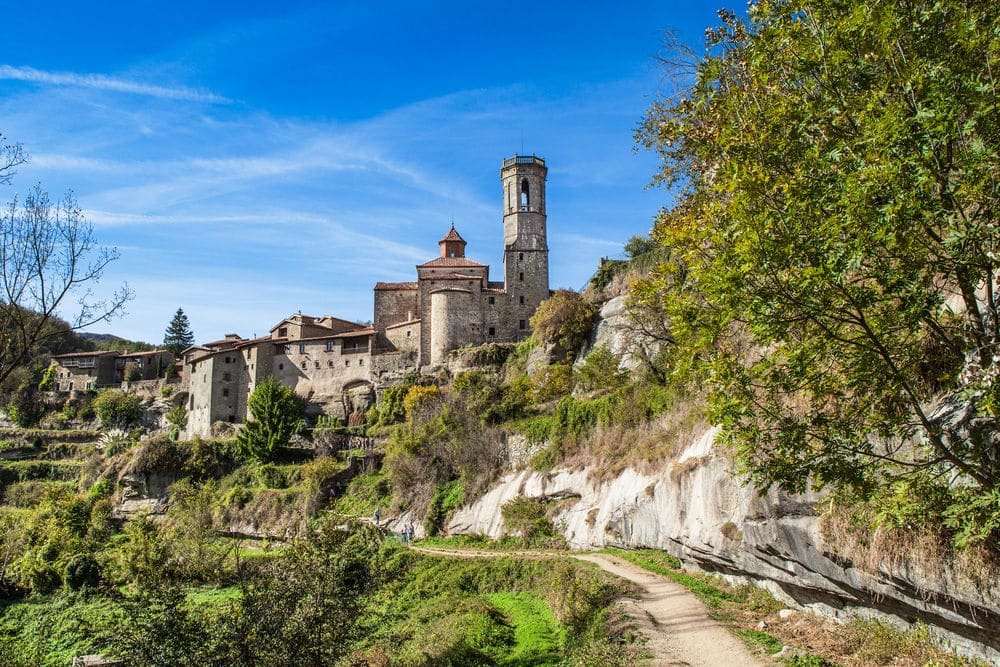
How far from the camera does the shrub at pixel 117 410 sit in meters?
60.4

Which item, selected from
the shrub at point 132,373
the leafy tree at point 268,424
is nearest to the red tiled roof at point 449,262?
the leafy tree at point 268,424

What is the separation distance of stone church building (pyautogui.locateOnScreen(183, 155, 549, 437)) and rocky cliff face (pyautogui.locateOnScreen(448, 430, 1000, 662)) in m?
29.4

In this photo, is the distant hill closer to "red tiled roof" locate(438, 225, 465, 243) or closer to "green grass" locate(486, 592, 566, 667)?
"red tiled roof" locate(438, 225, 465, 243)

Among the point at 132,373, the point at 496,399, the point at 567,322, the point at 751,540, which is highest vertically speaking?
the point at 132,373

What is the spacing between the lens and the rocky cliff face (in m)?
8.18

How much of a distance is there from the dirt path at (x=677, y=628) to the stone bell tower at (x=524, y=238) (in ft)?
128

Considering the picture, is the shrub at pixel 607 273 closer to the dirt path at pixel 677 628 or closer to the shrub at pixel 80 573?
the dirt path at pixel 677 628

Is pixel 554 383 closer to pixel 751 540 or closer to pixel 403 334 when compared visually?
pixel 751 540

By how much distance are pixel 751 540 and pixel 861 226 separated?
7387 mm

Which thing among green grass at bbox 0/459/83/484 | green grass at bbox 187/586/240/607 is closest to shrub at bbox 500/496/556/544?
green grass at bbox 187/586/240/607

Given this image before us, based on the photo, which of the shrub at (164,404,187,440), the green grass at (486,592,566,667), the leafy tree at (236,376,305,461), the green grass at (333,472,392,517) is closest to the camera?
the green grass at (486,592,566,667)

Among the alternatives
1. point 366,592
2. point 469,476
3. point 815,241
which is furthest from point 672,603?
point 469,476

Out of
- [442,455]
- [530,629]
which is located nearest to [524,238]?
[442,455]

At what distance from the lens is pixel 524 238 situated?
2212 inches
